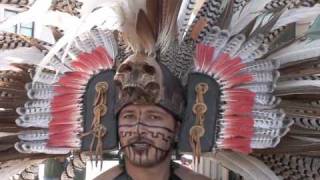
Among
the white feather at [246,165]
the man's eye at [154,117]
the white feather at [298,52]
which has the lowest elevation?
the white feather at [246,165]

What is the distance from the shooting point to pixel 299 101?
167 cm

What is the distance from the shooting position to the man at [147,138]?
1.57 m

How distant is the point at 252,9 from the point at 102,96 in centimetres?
39

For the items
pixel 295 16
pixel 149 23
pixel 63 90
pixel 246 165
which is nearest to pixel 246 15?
pixel 295 16

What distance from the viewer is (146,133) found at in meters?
1.57

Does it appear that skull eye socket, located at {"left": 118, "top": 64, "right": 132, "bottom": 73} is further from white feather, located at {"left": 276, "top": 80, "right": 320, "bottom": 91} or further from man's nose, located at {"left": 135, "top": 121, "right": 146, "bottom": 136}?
white feather, located at {"left": 276, "top": 80, "right": 320, "bottom": 91}

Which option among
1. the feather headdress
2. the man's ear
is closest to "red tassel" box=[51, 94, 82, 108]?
the feather headdress

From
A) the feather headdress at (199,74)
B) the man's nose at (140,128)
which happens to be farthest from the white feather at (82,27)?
the man's nose at (140,128)

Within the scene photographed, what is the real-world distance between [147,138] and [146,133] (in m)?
0.01

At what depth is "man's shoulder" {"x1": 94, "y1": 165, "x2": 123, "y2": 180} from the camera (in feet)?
5.46

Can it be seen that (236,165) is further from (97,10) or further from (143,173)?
(97,10)

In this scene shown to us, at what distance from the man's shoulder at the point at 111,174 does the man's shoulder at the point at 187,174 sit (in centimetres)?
13

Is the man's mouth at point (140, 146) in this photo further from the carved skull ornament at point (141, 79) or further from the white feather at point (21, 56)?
the white feather at point (21, 56)

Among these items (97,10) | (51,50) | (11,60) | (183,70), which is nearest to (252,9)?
(183,70)
